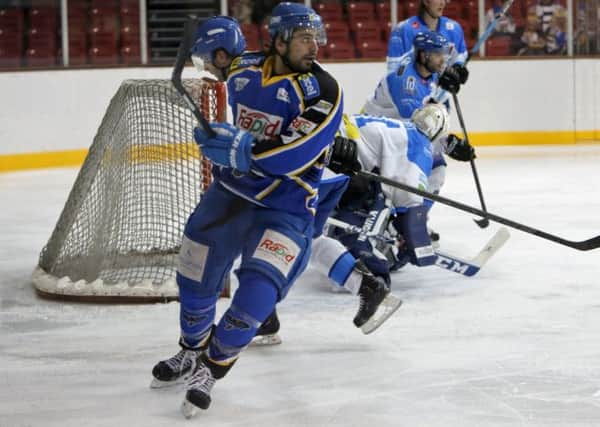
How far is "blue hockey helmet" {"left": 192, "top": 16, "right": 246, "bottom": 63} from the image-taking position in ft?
10.3

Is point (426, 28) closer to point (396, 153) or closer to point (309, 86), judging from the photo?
point (396, 153)

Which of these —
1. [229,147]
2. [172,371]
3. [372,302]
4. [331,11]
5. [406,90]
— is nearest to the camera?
[229,147]

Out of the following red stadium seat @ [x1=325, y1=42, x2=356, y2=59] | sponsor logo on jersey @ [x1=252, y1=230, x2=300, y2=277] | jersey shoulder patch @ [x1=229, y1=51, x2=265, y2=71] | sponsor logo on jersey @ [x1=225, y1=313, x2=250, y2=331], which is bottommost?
sponsor logo on jersey @ [x1=225, y1=313, x2=250, y2=331]

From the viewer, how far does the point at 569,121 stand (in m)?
9.99

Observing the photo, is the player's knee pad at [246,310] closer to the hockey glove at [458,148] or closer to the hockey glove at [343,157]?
the hockey glove at [343,157]

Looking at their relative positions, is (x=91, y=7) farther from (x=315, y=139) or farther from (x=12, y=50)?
(x=315, y=139)

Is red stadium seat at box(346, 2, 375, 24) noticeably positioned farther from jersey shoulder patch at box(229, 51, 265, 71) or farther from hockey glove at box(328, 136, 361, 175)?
jersey shoulder patch at box(229, 51, 265, 71)

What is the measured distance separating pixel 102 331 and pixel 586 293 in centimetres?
170

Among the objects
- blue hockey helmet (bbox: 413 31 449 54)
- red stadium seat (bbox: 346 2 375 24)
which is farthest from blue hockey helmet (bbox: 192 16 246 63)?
red stadium seat (bbox: 346 2 375 24)

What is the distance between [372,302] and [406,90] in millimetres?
1621

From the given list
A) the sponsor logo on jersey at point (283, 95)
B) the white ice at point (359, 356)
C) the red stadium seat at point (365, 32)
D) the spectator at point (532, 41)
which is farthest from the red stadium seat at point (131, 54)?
the sponsor logo on jersey at point (283, 95)

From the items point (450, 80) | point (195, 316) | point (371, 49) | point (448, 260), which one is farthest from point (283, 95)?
point (371, 49)

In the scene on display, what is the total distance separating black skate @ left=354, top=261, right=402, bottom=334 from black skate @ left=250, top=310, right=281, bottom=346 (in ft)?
0.85

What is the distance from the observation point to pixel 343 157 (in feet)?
10.4
